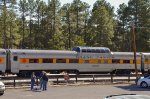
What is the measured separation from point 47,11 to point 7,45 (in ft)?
37.3

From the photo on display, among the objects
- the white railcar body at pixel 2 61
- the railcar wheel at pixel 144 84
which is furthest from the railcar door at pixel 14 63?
the railcar wheel at pixel 144 84

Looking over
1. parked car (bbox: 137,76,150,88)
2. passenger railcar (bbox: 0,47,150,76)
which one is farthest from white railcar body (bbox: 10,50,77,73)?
parked car (bbox: 137,76,150,88)

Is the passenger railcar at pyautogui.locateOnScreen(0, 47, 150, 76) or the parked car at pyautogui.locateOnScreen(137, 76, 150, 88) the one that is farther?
the passenger railcar at pyautogui.locateOnScreen(0, 47, 150, 76)

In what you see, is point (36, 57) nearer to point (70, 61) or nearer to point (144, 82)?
point (70, 61)

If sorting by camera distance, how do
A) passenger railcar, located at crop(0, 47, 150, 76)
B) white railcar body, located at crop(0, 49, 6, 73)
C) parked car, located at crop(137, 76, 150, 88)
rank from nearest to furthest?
parked car, located at crop(137, 76, 150, 88)
white railcar body, located at crop(0, 49, 6, 73)
passenger railcar, located at crop(0, 47, 150, 76)

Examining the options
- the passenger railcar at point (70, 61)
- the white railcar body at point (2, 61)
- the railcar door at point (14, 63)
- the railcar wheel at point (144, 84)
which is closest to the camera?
the railcar wheel at point (144, 84)

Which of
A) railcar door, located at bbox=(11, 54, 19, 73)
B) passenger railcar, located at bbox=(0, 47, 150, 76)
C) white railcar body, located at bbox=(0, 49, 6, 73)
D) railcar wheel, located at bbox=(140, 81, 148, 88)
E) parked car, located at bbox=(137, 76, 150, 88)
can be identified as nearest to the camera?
parked car, located at bbox=(137, 76, 150, 88)

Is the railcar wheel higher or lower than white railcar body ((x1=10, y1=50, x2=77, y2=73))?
lower

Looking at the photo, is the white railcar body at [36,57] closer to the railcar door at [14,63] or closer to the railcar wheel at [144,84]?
the railcar door at [14,63]

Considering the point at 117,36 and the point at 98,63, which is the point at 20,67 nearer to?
the point at 98,63

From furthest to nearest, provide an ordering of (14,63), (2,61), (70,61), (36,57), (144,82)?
(70,61), (36,57), (14,63), (2,61), (144,82)

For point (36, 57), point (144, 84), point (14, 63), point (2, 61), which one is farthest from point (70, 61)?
point (144, 84)

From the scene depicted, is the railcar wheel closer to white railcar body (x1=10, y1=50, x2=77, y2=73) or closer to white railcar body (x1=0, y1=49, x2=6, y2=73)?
white railcar body (x1=10, y1=50, x2=77, y2=73)

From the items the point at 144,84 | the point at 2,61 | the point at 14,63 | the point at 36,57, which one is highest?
the point at 36,57
